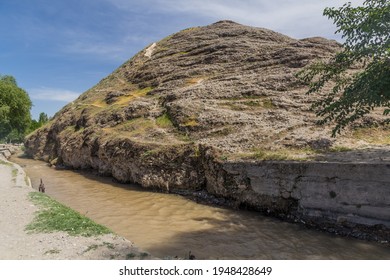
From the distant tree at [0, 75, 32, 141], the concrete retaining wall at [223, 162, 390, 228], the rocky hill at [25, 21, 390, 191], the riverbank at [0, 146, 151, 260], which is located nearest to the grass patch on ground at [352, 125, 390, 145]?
the rocky hill at [25, 21, 390, 191]

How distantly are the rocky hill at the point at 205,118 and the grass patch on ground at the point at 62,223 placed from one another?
961cm

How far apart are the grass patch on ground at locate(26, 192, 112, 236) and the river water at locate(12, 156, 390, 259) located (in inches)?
77.3

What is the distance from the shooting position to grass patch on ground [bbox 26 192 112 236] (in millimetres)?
11367

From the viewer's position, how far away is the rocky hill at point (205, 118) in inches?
821

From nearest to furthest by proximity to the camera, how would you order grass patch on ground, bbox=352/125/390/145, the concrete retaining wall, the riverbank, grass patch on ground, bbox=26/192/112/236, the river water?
the riverbank → grass patch on ground, bbox=26/192/112/236 → the river water → the concrete retaining wall → grass patch on ground, bbox=352/125/390/145

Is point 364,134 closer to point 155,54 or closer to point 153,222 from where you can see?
point 153,222

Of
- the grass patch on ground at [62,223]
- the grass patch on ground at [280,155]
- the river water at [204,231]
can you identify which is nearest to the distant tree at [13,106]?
the river water at [204,231]

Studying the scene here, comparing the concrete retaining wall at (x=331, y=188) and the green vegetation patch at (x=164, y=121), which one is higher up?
the green vegetation patch at (x=164, y=121)

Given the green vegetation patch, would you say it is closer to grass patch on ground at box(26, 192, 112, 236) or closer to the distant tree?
grass patch on ground at box(26, 192, 112, 236)

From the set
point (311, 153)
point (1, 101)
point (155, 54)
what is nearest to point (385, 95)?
point (311, 153)

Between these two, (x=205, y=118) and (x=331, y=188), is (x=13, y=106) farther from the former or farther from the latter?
(x=331, y=188)

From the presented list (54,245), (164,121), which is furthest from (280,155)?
(164,121)

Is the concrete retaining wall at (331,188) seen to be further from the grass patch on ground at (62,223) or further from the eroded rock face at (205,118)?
the grass patch on ground at (62,223)

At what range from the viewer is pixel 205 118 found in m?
26.8
